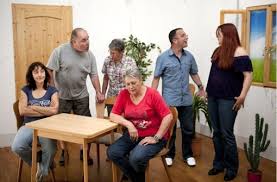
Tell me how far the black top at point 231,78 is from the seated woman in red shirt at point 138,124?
669 millimetres

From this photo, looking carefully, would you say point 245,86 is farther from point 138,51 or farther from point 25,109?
point 138,51

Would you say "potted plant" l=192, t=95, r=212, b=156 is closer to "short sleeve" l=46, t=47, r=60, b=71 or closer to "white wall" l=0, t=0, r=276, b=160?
"white wall" l=0, t=0, r=276, b=160

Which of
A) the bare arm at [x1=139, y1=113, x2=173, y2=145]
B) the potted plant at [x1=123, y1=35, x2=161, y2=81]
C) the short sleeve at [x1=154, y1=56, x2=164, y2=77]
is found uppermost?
the potted plant at [x1=123, y1=35, x2=161, y2=81]

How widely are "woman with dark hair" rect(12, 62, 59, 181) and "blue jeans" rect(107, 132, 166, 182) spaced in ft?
1.87

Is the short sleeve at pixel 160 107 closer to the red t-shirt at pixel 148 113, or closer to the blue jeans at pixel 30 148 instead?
the red t-shirt at pixel 148 113

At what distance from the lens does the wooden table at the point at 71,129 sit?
2.46 meters

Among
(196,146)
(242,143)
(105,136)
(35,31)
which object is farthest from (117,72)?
(242,143)

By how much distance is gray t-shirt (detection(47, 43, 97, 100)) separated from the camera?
341 cm

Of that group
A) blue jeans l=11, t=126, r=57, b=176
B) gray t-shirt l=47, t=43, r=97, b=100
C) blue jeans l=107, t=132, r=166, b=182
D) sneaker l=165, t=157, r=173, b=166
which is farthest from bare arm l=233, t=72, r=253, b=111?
blue jeans l=11, t=126, r=57, b=176

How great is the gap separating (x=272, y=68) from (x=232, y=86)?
3.13ft

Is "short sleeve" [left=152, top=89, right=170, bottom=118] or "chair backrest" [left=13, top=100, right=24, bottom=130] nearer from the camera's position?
"short sleeve" [left=152, top=89, right=170, bottom=118]

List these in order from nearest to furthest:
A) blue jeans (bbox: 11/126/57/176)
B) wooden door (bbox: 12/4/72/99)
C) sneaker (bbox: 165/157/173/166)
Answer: blue jeans (bbox: 11/126/57/176) → sneaker (bbox: 165/157/173/166) → wooden door (bbox: 12/4/72/99)

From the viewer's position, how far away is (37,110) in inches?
116

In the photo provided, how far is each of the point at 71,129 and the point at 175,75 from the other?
4.71 feet
